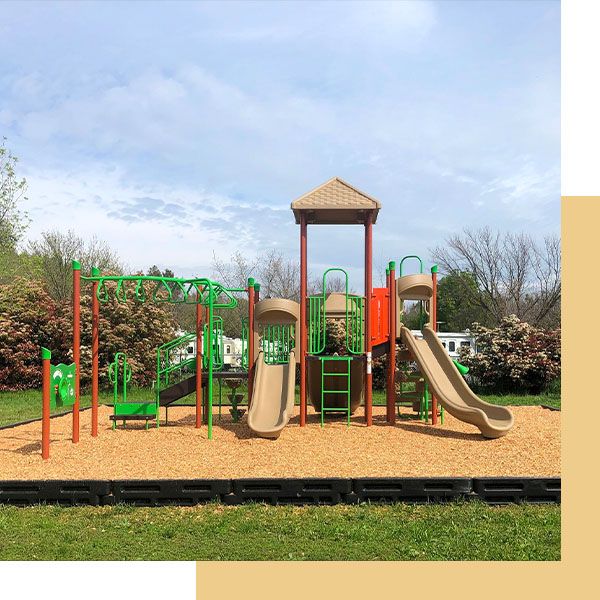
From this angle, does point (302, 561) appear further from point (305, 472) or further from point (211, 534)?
point (305, 472)

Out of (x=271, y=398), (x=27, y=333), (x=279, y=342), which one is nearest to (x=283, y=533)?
(x=271, y=398)

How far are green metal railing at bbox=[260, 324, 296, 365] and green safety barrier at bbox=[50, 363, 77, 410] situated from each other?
12.7 feet

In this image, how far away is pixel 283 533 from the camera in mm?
5340

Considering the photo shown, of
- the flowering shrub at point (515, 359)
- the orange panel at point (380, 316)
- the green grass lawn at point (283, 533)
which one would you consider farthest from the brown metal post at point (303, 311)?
the flowering shrub at point (515, 359)

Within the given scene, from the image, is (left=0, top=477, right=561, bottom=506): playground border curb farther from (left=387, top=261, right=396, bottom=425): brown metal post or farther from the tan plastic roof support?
(left=387, top=261, right=396, bottom=425): brown metal post

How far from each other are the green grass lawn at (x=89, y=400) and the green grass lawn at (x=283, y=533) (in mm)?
8160

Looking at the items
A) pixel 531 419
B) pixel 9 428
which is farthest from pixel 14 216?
pixel 531 419

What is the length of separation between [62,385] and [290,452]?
3256mm

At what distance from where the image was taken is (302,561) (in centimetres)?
469

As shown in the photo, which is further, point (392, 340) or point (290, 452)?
point (392, 340)

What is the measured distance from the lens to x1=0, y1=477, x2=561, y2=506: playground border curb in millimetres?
6230

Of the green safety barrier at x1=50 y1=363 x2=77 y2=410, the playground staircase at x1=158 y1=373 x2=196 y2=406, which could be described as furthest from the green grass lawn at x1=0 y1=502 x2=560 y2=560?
the playground staircase at x1=158 y1=373 x2=196 y2=406

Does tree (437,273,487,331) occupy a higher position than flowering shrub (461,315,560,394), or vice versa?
tree (437,273,487,331)

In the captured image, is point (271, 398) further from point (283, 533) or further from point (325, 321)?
point (283, 533)
